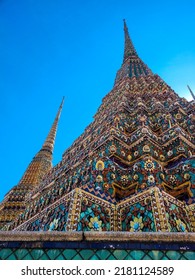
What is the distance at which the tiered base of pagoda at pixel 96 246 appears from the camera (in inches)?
92.7

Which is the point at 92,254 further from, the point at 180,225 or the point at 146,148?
the point at 146,148

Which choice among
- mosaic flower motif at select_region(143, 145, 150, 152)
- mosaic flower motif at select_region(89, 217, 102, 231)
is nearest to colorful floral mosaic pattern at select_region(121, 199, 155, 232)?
mosaic flower motif at select_region(89, 217, 102, 231)

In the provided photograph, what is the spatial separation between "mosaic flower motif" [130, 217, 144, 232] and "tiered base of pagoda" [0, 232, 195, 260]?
1295 mm

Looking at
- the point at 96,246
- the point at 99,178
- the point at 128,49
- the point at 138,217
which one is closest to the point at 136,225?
the point at 138,217

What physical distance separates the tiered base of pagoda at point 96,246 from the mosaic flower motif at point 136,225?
129cm

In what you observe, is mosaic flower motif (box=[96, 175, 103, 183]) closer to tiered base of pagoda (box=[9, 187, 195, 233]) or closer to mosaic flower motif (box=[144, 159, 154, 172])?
tiered base of pagoda (box=[9, 187, 195, 233])

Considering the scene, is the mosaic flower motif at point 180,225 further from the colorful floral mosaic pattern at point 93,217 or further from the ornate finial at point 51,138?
the ornate finial at point 51,138

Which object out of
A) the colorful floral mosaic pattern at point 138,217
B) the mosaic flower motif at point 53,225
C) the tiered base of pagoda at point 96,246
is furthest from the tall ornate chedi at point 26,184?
the tiered base of pagoda at point 96,246

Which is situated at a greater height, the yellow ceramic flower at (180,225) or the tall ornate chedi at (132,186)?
the tall ornate chedi at (132,186)

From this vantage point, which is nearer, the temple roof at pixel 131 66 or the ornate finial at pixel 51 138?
the temple roof at pixel 131 66

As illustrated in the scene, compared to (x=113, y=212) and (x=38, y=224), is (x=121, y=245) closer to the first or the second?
(x=113, y=212)

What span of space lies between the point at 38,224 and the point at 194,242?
3.21 meters

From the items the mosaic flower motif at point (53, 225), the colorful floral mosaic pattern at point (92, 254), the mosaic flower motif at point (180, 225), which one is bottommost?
the colorful floral mosaic pattern at point (92, 254)
